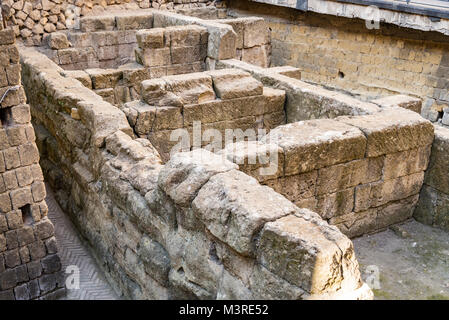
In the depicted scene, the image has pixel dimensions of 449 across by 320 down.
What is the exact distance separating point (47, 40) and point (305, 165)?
767cm

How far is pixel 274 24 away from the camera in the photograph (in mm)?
14172

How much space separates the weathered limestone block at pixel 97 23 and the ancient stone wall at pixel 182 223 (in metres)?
3.86

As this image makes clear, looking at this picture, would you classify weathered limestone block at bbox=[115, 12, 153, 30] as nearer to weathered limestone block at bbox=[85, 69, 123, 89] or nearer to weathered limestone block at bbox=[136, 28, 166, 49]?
weathered limestone block at bbox=[136, 28, 166, 49]

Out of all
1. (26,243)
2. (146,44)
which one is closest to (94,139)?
(26,243)

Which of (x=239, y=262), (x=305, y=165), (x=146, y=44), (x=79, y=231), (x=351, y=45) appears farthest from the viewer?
(x=351, y=45)

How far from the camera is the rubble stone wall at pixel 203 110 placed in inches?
285

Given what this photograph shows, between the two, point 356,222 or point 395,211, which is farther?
point 395,211

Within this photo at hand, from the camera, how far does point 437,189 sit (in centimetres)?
596

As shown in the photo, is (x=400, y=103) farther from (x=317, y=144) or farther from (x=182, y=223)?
(x=182, y=223)

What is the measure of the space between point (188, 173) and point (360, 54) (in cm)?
893

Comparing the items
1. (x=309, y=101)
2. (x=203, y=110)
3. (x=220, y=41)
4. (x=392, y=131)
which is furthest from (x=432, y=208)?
(x=220, y=41)

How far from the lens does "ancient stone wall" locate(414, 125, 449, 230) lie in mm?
5835

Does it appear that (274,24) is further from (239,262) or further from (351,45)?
(239,262)

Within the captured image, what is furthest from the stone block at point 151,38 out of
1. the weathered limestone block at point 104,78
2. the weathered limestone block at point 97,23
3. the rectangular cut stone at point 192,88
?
the rectangular cut stone at point 192,88
